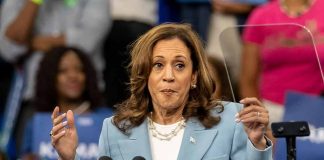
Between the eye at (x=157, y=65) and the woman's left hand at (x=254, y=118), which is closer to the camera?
the woman's left hand at (x=254, y=118)

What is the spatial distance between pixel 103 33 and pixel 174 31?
3104 mm

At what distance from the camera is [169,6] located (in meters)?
7.52

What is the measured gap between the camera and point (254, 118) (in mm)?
3748

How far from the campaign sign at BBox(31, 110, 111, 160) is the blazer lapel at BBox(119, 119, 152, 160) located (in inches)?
92.1

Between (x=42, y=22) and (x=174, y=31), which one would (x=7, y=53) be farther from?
(x=174, y=31)

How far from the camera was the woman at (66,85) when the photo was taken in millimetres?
6875

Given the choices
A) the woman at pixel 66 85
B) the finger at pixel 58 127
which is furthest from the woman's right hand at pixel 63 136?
the woman at pixel 66 85

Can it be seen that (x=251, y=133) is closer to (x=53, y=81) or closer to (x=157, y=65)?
(x=157, y=65)

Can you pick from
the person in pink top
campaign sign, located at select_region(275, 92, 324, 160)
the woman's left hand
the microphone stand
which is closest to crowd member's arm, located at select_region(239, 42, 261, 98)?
the person in pink top

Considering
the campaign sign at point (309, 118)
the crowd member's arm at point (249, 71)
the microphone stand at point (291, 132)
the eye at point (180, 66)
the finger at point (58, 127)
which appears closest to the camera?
the microphone stand at point (291, 132)

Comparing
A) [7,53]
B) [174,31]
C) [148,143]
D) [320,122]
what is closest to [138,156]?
[148,143]

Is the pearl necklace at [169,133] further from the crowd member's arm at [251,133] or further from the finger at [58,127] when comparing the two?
the finger at [58,127]

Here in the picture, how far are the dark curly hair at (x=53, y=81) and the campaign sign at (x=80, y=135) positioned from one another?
0.72 ft

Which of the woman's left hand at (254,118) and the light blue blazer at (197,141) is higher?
the woman's left hand at (254,118)
